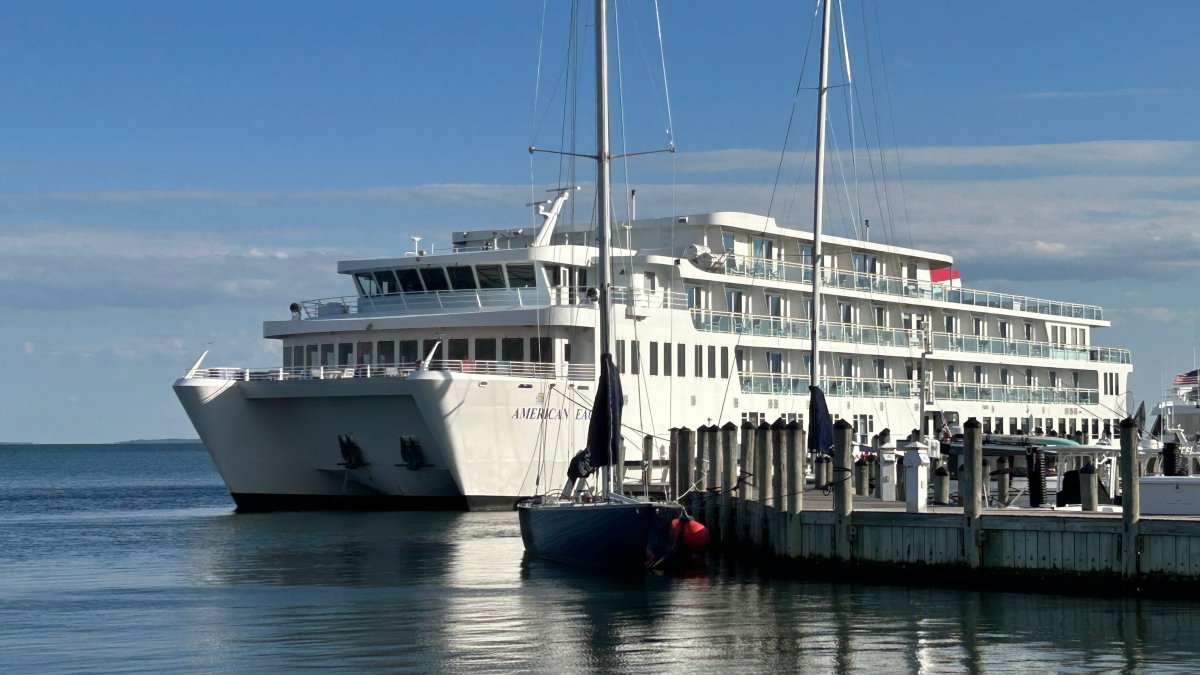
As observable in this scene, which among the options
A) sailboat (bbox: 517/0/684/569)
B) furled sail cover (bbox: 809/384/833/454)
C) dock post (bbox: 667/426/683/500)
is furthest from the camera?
furled sail cover (bbox: 809/384/833/454)

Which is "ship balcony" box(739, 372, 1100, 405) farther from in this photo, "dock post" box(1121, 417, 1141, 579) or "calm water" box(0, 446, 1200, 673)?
"dock post" box(1121, 417, 1141, 579)

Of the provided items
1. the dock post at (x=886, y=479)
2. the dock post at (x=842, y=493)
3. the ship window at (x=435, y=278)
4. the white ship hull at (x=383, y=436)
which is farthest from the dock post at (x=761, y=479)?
the ship window at (x=435, y=278)

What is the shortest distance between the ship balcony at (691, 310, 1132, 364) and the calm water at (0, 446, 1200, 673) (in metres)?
14.0

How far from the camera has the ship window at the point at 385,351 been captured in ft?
129

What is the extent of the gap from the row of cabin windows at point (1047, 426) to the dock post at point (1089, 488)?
96.0ft

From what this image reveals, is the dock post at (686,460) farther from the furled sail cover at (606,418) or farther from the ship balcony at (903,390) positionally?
the ship balcony at (903,390)

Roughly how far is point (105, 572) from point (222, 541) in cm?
565

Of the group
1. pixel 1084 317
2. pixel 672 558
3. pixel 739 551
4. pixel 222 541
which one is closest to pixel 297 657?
pixel 672 558

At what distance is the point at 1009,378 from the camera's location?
57.2 metres

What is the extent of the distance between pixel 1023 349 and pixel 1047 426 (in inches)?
117

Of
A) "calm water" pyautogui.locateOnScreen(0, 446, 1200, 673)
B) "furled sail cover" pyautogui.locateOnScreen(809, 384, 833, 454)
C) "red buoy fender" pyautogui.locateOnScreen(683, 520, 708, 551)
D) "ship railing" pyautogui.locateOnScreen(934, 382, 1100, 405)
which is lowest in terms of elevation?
"calm water" pyautogui.locateOnScreen(0, 446, 1200, 673)

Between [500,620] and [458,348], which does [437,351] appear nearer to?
[458,348]

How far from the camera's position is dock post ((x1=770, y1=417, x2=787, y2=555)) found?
1017 inches

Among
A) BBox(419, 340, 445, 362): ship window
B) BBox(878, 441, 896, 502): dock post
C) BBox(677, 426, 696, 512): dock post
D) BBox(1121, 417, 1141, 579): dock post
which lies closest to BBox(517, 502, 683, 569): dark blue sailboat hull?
BBox(677, 426, 696, 512): dock post
